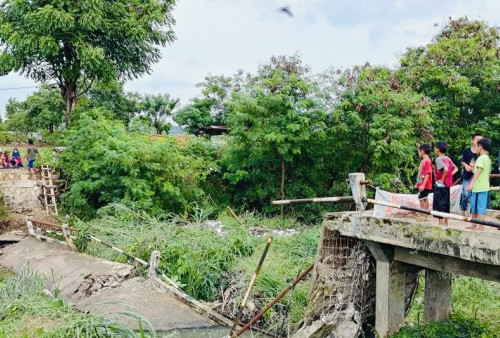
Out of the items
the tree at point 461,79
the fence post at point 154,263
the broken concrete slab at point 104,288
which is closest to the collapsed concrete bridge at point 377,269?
the broken concrete slab at point 104,288

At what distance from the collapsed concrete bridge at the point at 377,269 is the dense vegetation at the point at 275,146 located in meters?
4.32

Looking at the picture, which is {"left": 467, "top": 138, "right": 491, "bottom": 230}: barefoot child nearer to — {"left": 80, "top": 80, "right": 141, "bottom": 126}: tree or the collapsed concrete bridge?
the collapsed concrete bridge

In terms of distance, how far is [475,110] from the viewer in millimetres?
20172

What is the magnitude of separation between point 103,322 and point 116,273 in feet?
15.3

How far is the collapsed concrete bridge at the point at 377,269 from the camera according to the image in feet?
22.2

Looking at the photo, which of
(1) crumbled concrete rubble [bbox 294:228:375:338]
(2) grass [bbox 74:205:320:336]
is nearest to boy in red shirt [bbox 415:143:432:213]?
(1) crumbled concrete rubble [bbox 294:228:375:338]

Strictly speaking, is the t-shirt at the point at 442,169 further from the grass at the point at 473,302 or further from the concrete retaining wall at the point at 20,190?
the concrete retaining wall at the point at 20,190

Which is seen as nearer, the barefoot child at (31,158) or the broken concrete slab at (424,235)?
the broken concrete slab at (424,235)

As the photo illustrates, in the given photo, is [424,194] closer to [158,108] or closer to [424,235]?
[424,235]

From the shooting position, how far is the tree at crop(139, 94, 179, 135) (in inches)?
1137

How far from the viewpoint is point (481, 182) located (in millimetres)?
6750

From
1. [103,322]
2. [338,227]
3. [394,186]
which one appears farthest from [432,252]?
[394,186]

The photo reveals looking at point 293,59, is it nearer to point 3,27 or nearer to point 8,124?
point 3,27

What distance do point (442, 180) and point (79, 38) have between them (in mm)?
17606
